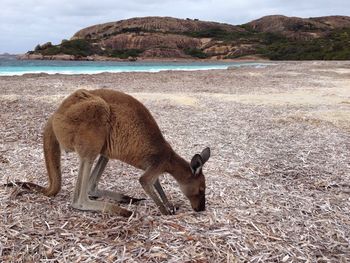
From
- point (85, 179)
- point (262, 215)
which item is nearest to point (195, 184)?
point (262, 215)

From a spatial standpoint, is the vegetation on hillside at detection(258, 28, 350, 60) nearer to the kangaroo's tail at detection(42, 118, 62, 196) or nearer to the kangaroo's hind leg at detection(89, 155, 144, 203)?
the kangaroo's hind leg at detection(89, 155, 144, 203)

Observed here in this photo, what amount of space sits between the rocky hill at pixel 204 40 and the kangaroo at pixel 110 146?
52.1 m

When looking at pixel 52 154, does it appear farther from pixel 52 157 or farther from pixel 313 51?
pixel 313 51

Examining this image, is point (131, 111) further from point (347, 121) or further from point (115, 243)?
point (347, 121)

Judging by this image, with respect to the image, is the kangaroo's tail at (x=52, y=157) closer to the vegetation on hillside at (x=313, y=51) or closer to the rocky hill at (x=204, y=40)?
the vegetation on hillside at (x=313, y=51)

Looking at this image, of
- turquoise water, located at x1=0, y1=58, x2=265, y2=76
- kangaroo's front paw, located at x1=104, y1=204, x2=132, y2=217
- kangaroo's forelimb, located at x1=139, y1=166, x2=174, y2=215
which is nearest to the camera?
kangaroo's front paw, located at x1=104, y1=204, x2=132, y2=217

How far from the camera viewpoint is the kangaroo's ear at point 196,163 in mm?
3662

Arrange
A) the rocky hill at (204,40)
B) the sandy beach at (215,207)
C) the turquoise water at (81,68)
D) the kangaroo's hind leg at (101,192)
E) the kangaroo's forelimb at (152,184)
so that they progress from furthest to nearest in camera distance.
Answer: the rocky hill at (204,40) → the turquoise water at (81,68) → the kangaroo's hind leg at (101,192) → the kangaroo's forelimb at (152,184) → the sandy beach at (215,207)

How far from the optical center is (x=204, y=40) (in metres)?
89.2

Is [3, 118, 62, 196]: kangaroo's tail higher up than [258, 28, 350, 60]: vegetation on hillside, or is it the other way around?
[3, 118, 62, 196]: kangaroo's tail

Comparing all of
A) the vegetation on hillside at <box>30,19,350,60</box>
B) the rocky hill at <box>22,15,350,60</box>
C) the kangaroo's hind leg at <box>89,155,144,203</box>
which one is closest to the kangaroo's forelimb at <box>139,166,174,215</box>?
the kangaroo's hind leg at <box>89,155,144,203</box>

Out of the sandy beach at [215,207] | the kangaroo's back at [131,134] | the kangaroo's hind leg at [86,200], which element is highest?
the kangaroo's back at [131,134]

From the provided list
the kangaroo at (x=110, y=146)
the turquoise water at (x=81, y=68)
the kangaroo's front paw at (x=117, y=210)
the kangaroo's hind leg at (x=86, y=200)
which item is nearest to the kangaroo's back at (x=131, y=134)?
the kangaroo at (x=110, y=146)

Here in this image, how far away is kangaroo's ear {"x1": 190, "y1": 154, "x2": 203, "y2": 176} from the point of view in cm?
366
